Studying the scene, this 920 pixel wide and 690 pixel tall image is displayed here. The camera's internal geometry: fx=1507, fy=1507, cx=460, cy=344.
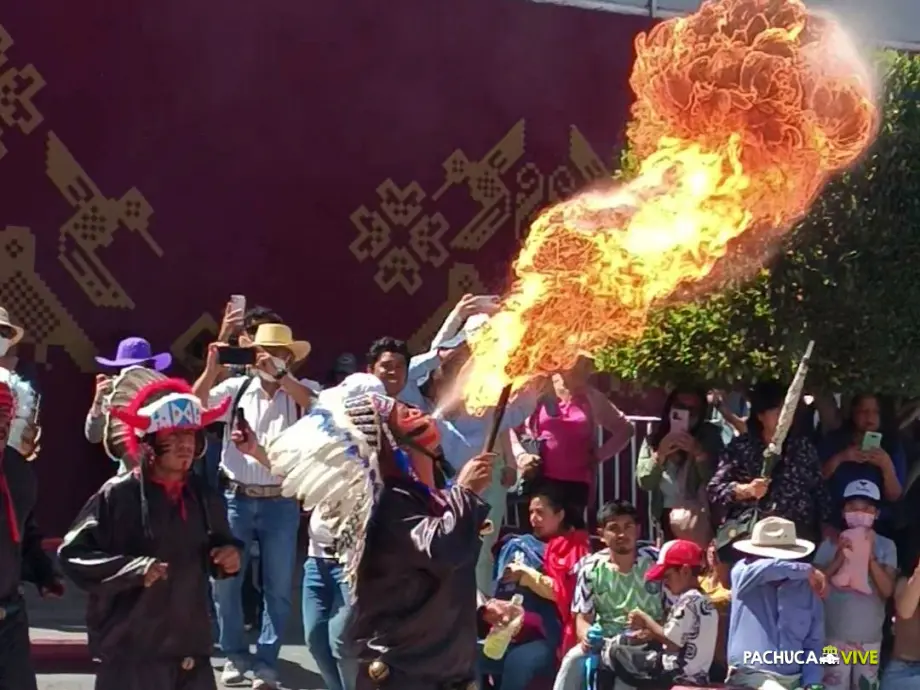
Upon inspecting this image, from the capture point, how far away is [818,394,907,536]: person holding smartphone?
7844mm

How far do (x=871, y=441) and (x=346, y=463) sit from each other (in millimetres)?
3808

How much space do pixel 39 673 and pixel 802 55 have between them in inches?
199

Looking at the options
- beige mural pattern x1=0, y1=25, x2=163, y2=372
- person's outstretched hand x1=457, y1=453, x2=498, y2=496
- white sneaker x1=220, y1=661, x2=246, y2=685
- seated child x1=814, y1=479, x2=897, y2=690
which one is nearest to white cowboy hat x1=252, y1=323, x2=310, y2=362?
white sneaker x1=220, y1=661, x2=246, y2=685

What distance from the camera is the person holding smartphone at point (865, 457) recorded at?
784 cm

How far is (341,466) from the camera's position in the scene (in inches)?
204

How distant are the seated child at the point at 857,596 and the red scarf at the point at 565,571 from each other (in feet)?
4.10

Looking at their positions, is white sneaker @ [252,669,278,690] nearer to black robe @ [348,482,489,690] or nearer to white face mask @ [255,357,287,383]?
white face mask @ [255,357,287,383]

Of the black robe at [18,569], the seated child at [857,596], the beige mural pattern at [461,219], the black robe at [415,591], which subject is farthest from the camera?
the beige mural pattern at [461,219]

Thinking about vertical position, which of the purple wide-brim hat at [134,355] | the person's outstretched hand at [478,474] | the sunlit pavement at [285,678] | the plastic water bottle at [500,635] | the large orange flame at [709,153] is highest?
the large orange flame at [709,153]

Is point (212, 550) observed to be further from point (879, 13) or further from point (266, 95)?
point (879, 13)

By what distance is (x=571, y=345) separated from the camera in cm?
586

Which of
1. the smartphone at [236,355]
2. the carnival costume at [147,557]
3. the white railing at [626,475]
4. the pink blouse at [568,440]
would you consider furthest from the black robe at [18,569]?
the white railing at [626,475]

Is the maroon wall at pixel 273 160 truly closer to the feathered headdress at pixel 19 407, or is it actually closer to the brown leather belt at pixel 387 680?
the feathered headdress at pixel 19 407

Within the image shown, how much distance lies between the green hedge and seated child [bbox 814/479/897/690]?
83 cm
